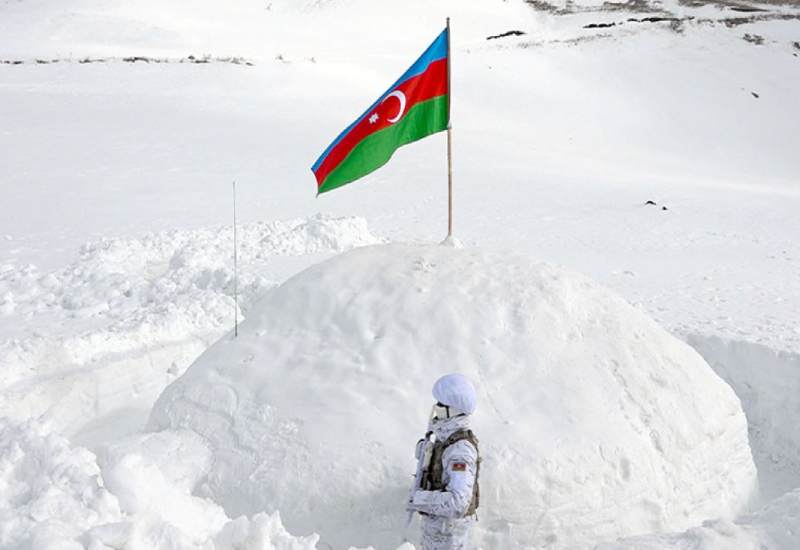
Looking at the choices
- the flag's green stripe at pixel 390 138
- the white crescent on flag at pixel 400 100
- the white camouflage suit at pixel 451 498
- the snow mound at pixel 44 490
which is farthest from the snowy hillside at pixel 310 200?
the white crescent on flag at pixel 400 100

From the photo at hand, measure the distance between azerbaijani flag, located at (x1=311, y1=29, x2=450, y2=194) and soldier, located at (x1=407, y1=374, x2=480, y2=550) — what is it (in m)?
3.12

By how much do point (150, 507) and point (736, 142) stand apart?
2161 centimetres

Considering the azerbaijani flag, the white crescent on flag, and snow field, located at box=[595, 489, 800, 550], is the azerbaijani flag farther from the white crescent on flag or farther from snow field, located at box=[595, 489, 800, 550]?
snow field, located at box=[595, 489, 800, 550]

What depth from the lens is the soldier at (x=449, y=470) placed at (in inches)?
163

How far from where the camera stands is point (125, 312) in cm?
904

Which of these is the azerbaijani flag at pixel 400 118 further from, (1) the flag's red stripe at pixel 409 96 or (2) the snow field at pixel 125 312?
(2) the snow field at pixel 125 312

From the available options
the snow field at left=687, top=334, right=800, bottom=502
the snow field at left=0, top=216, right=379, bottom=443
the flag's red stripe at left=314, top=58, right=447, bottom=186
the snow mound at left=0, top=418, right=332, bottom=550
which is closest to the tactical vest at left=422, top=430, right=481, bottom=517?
the snow mound at left=0, top=418, right=332, bottom=550

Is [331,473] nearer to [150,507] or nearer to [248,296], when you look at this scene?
[150,507]

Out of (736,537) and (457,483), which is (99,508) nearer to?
(457,483)

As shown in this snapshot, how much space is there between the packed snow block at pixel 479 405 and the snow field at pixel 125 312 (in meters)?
1.97

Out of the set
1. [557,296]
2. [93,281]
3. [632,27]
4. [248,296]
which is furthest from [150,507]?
[632,27]

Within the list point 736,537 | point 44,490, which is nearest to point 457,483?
point 736,537

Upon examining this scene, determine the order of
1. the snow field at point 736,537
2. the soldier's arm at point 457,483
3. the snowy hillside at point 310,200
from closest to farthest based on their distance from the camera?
1. the soldier's arm at point 457,483
2. the snow field at point 736,537
3. the snowy hillside at point 310,200

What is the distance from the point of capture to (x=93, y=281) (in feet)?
32.3
